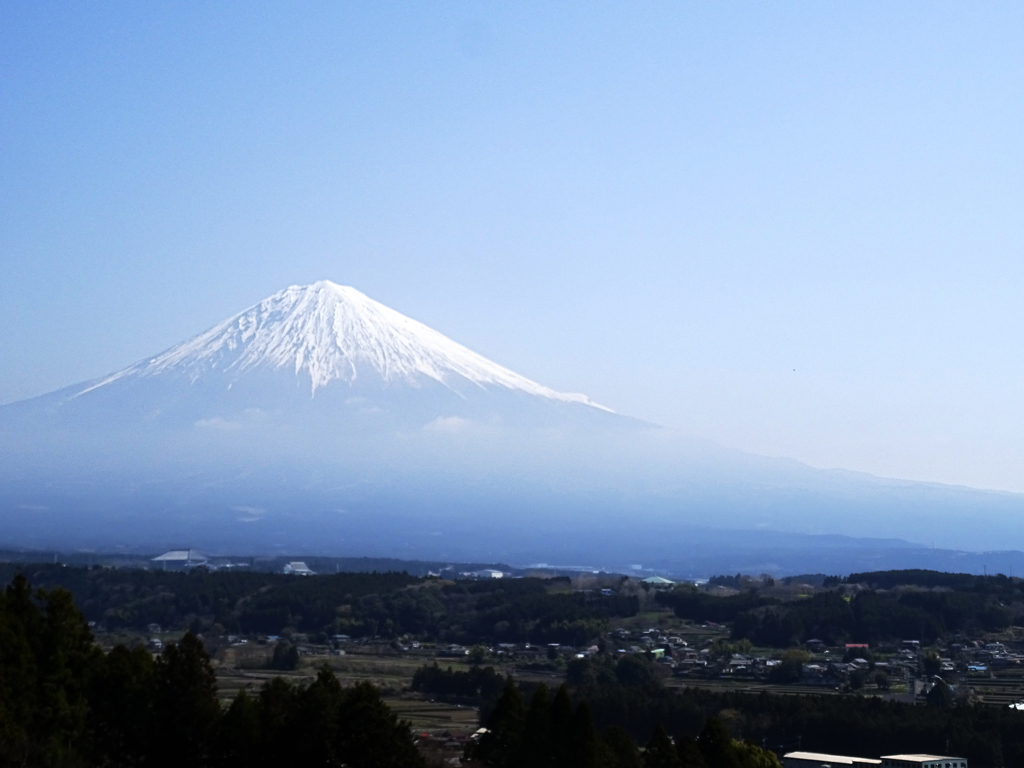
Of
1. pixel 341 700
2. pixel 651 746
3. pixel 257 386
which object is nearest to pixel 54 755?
pixel 341 700

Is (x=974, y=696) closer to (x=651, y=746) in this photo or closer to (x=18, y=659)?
(x=651, y=746)

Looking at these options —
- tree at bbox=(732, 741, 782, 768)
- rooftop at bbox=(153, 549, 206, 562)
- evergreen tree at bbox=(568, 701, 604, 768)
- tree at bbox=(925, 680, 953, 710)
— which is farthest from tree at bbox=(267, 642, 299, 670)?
rooftop at bbox=(153, 549, 206, 562)

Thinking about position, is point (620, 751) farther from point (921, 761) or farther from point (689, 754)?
point (921, 761)

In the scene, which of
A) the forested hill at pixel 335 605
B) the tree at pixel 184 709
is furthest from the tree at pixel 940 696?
the tree at pixel 184 709

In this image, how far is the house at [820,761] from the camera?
2525cm

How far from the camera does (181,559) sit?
79875 mm

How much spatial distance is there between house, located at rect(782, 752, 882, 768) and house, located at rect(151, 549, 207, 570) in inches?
2046

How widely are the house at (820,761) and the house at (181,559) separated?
5198cm

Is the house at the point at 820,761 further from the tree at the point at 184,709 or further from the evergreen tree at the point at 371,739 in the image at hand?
the tree at the point at 184,709

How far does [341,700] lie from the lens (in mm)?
18828

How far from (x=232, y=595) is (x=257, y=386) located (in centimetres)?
8215

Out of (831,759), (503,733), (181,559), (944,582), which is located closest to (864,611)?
(944,582)

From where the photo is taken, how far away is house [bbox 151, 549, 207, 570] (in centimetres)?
7600

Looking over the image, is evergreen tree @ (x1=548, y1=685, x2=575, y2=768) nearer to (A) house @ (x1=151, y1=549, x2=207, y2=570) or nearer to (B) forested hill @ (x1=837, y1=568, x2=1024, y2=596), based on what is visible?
(B) forested hill @ (x1=837, y1=568, x2=1024, y2=596)
